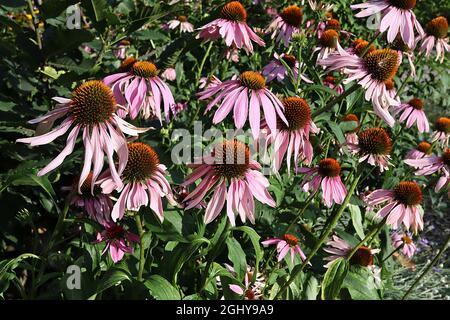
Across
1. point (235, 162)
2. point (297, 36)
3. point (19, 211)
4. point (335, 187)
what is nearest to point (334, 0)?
point (297, 36)

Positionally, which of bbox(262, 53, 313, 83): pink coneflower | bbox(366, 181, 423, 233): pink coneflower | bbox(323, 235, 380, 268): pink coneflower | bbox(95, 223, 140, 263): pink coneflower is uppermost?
bbox(262, 53, 313, 83): pink coneflower

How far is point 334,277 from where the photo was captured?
1398mm

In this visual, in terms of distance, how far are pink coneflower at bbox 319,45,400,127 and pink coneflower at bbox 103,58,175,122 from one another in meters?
0.42

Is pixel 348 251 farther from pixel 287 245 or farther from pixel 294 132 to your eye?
pixel 294 132

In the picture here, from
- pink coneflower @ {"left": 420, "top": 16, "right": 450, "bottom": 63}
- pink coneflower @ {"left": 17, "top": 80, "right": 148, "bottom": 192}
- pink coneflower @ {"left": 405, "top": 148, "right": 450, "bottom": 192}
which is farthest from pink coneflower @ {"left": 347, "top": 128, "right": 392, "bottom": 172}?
pink coneflower @ {"left": 420, "top": 16, "right": 450, "bottom": 63}

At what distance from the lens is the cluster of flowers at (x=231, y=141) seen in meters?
1.04

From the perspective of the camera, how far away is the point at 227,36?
1534 millimetres

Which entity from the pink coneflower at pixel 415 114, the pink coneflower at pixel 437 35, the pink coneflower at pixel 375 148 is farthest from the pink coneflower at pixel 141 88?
the pink coneflower at pixel 437 35

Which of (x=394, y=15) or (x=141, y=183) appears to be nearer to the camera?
(x=141, y=183)

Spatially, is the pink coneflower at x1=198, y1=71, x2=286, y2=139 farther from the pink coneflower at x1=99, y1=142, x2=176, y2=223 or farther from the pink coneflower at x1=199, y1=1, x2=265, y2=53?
the pink coneflower at x1=199, y1=1, x2=265, y2=53

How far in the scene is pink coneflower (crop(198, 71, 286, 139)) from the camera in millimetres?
1150

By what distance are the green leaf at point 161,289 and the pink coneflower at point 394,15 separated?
0.84 metres

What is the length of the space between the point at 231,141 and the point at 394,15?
682 mm

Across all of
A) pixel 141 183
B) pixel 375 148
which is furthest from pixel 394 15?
pixel 141 183
